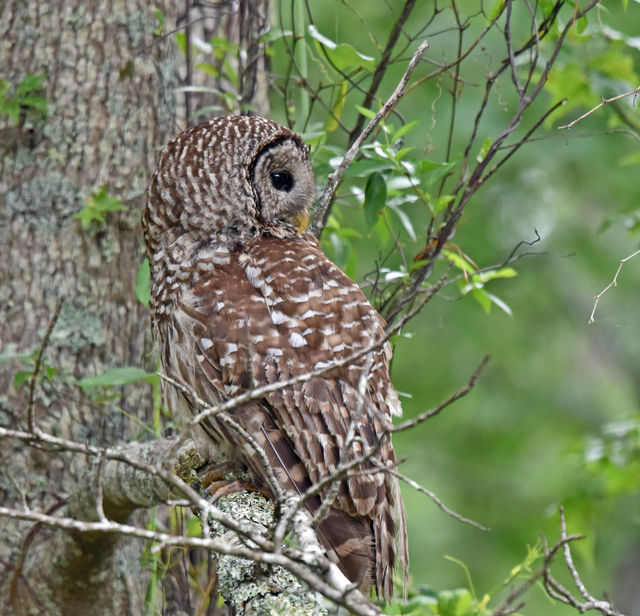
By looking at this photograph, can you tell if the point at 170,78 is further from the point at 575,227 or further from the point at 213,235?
the point at 575,227

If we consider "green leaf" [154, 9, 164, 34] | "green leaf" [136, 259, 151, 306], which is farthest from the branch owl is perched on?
"green leaf" [154, 9, 164, 34]

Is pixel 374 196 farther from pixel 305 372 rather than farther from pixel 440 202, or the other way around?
pixel 305 372

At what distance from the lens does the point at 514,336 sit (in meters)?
8.01

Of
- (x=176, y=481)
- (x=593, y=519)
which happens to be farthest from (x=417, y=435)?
(x=176, y=481)

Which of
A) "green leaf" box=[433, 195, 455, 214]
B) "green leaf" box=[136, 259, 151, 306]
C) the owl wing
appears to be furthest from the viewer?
"green leaf" box=[136, 259, 151, 306]

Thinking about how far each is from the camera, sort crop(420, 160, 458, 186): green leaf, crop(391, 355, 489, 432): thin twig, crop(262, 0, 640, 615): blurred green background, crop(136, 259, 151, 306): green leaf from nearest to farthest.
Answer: crop(391, 355, 489, 432): thin twig, crop(420, 160, 458, 186): green leaf, crop(136, 259, 151, 306): green leaf, crop(262, 0, 640, 615): blurred green background

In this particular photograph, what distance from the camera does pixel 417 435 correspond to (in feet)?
28.3

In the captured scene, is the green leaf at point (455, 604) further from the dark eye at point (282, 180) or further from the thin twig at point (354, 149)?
the dark eye at point (282, 180)

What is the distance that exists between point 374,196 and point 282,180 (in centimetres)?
34

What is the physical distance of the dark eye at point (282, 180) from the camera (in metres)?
3.16

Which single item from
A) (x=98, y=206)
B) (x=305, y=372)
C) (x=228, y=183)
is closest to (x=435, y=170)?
(x=228, y=183)

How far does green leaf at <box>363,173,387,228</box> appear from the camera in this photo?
10.1 ft

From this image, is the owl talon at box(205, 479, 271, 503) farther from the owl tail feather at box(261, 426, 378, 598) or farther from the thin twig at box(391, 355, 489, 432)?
the thin twig at box(391, 355, 489, 432)

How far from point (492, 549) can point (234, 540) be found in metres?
7.18
